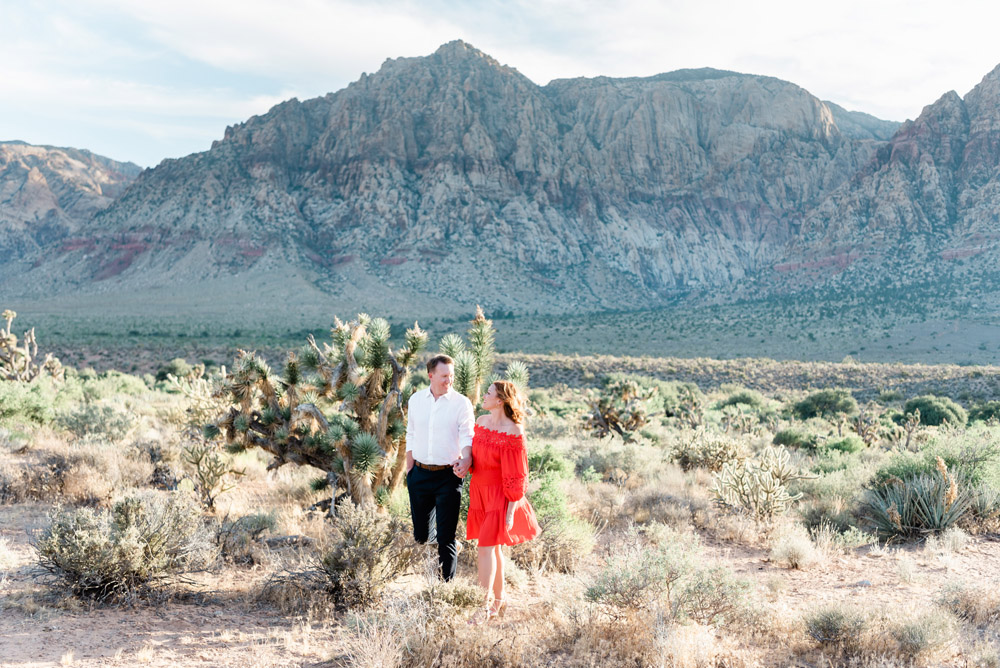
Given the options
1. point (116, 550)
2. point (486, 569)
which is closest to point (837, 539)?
point (486, 569)

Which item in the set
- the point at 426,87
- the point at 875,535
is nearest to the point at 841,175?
the point at 426,87

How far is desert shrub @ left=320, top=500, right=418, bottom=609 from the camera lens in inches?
187

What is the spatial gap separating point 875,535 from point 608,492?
3137 mm

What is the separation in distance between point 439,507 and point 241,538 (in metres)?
2.43

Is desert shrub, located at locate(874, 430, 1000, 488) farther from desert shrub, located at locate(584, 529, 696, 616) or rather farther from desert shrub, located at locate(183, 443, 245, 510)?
desert shrub, located at locate(183, 443, 245, 510)

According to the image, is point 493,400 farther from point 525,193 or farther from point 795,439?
point 525,193

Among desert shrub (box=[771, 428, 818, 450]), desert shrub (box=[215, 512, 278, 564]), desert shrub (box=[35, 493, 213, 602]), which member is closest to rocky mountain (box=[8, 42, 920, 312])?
desert shrub (box=[771, 428, 818, 450])

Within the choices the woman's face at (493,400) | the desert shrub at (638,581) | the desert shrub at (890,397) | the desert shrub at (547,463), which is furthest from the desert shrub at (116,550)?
the desert shrub at (890,397)

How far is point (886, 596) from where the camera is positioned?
5266 millimetres

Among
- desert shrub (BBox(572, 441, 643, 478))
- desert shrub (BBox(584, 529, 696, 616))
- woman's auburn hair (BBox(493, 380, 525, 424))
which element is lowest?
desert shrub (BBox(572, 441, 643, 478))

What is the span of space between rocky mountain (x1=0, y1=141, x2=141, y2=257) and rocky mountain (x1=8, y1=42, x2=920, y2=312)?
7936 millimetres

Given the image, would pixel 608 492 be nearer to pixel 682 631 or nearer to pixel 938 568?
pixel 938 568

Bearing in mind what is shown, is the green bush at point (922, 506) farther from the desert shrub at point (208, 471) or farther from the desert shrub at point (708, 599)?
the desert shrub at point (208, 471)

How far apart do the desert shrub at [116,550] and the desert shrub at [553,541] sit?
2927 millimetres
